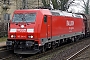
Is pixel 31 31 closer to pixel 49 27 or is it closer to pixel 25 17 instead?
pixel 25 17

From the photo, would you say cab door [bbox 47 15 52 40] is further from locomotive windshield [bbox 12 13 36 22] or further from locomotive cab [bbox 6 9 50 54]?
locomotive windshield [bbox 12 13 36 22]

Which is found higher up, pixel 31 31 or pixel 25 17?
pixel 25 17

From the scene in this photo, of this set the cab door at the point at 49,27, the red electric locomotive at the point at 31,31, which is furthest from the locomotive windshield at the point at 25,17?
the cab door at the point at 49,27

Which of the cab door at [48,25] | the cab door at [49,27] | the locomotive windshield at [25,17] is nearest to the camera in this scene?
the locomotive windshield at [25,17]

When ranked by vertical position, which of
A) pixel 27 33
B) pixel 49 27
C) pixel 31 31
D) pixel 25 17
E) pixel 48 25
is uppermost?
pixel 25 17

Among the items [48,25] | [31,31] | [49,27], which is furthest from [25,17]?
[49,27]

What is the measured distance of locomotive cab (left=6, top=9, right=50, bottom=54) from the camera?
14.4m

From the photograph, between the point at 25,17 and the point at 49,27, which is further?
the point at 49,27

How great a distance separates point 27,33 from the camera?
14484mm

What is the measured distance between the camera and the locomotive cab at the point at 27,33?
1441 centimetres

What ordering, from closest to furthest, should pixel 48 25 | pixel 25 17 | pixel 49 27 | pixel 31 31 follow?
pixel 31 31, pixel 25 17, pixel 48 25, pixel 49 27

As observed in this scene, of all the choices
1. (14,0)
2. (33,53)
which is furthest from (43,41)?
(14,0)

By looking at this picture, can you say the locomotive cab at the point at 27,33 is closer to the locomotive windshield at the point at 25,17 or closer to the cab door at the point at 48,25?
the locomotive windshield at the point at 25,17

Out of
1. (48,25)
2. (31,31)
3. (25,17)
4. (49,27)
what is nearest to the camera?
(31,31)
